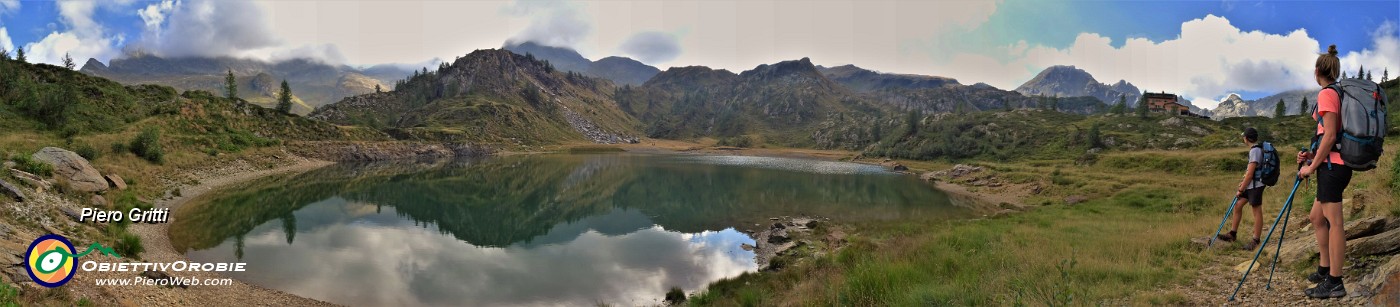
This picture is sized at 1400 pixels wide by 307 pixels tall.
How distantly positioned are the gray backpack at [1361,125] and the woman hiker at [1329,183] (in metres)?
0.08

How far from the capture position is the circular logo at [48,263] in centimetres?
1049

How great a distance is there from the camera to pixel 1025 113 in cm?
14875

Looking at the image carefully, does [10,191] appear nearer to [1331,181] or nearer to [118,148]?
[118,148]

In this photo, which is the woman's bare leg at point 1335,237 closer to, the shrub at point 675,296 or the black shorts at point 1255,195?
the black shorts at point 1255,195

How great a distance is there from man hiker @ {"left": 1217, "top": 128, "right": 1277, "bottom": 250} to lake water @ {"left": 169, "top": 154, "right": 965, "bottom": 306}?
15.0 m

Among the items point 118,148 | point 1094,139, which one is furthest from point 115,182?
point 1094,139

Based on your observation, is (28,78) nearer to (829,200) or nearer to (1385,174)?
(829,200)

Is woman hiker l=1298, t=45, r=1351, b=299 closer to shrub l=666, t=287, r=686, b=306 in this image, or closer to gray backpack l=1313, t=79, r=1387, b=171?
gray backpack l=1313, t=79, r=1387, b=171

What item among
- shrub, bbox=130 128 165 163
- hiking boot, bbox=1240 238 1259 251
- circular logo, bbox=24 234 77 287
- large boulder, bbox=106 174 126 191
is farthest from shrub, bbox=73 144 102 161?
hiking boot, bbox=1240 238 1259 251

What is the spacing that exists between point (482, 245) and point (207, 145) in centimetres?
5393

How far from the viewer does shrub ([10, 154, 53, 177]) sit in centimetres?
2330

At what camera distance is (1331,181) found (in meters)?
6.84

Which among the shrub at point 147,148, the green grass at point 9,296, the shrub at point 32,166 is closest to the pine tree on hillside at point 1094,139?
the green grass at point 9,296

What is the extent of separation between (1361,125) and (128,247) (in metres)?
30.9
